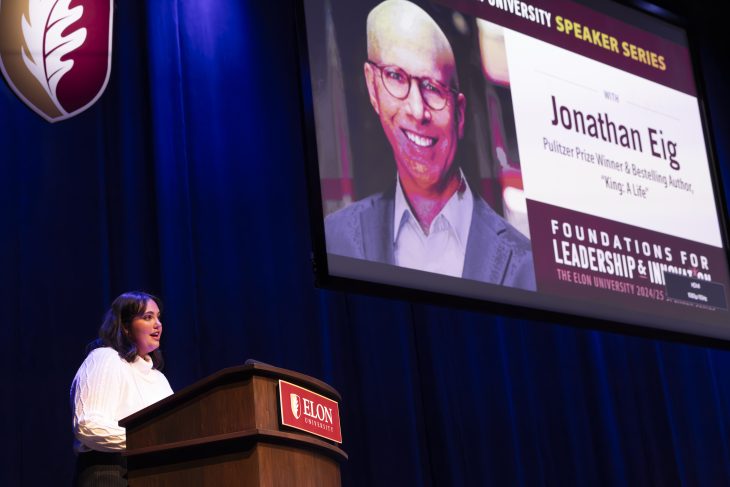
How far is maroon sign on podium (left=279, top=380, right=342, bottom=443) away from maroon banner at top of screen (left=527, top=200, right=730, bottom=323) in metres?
1.60

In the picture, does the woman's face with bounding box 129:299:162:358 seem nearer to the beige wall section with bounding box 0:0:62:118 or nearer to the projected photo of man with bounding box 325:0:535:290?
the projected photo of man with bounding box 325:0:535:290

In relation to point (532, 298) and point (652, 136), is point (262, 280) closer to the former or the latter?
point (532, 298)

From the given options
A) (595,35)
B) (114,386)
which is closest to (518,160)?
(595,35)

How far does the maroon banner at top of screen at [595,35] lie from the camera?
450 cm

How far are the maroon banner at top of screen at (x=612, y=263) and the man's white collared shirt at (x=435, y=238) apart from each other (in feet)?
1.10

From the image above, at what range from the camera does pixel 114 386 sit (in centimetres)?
293

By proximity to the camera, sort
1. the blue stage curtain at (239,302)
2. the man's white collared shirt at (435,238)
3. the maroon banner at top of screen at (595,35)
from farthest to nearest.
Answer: the maroon banner at top of screen at (595,35), the blue stage curtain at (239,302), the man's white collared shirt at (435,238)

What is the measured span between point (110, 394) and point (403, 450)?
1.95 meters

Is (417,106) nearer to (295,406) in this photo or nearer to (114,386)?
(114,386)

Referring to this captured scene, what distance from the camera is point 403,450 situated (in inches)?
183

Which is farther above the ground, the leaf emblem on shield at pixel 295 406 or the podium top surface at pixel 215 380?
the podium top surface at pixel 215 380

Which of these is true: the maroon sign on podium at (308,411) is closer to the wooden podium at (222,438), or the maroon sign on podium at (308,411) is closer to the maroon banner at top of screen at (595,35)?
the wooden podium at (222,438)

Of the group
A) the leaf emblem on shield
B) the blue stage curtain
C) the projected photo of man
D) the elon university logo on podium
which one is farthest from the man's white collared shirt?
the leaf emblem on shield

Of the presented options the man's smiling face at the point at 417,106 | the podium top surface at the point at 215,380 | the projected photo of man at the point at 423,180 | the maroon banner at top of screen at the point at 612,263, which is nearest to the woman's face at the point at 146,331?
the podium top surface at the point at 215,380
